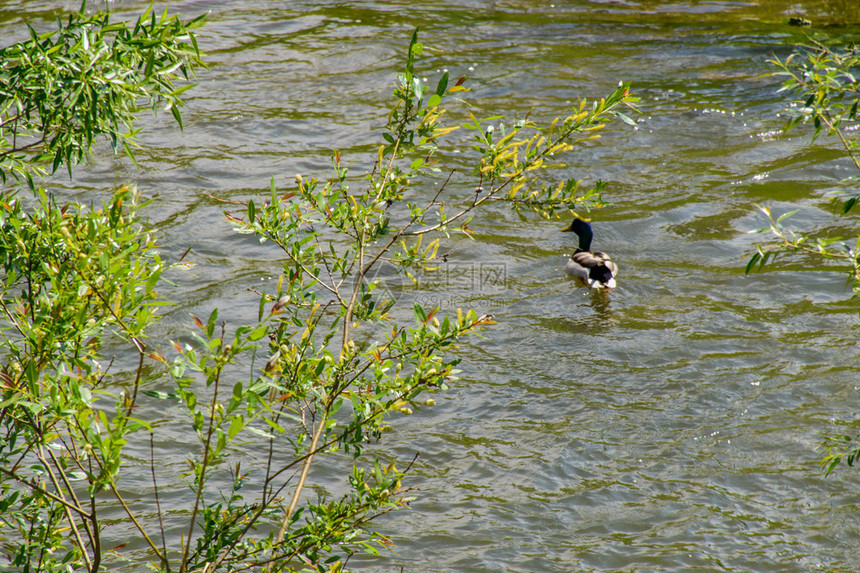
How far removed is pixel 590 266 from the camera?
8.05 metres

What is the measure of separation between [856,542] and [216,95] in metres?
10.6

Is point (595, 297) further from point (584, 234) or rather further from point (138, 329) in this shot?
point (138, 329)

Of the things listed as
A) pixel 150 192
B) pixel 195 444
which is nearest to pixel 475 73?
pixel 150 192

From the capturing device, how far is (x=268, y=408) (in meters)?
2.18

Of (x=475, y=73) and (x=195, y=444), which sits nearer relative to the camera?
(x=195, y=444)

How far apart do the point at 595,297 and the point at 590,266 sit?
334 millimetres

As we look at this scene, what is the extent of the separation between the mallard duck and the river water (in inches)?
9.0

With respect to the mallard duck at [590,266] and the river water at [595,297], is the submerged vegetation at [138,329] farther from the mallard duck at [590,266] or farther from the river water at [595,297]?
the mallard duck at [590,266]

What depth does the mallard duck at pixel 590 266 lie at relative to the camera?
7.94 m

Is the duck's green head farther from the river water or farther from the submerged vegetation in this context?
the submerged vegetation

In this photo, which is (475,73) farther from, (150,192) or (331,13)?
(150,192)

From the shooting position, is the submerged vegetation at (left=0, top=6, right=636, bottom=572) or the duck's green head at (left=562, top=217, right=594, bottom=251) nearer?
the submerged vegetation at (left=0, top=6, right=636, bottom=572)

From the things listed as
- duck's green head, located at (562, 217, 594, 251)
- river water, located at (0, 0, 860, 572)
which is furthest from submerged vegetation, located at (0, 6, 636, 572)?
duck's green head, located at (562, 217, 594, 251)

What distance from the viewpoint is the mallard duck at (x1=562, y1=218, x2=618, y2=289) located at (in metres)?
7.94
